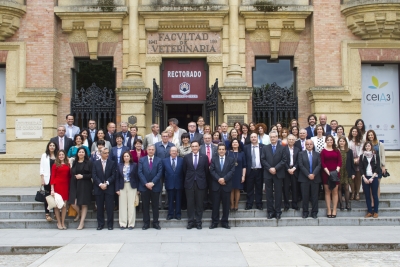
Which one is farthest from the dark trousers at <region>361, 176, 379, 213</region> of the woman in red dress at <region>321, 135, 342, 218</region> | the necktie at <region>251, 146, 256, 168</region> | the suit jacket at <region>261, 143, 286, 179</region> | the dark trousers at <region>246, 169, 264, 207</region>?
the necktie at <region>251, 146, 256, 168</region>

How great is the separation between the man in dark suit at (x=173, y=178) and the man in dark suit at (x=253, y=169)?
168 cm

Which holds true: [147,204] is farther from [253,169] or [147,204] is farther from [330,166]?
[330,166]

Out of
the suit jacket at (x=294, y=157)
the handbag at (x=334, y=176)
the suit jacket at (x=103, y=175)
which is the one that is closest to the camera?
the suit jacket at (x=103, y=175)

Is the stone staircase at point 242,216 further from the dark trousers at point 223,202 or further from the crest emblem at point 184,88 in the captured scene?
the crest emblem at point 184,88

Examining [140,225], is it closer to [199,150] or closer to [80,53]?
[199,150]

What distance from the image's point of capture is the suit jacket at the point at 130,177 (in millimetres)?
10727

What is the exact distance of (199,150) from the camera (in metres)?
10.9

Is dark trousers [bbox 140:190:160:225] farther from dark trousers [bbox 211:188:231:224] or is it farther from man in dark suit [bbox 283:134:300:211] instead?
man in dark suit [bbox 283:134:300:211]

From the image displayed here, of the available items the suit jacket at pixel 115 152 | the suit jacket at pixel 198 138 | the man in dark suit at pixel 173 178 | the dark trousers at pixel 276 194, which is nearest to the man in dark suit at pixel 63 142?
the suit jacket at pixel 115 152

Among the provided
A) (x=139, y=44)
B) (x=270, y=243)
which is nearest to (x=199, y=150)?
(x=270, y=243)

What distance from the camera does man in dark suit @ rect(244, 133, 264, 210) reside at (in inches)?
446

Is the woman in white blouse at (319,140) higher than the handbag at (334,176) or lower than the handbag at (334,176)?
A: higher

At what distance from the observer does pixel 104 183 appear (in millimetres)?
10680

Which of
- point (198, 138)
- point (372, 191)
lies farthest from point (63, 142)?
point (372, 191)
